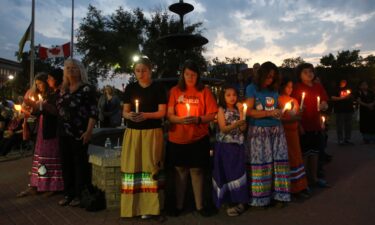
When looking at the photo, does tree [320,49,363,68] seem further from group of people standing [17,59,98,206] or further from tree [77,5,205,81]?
group of people standing [17,59,98,206]

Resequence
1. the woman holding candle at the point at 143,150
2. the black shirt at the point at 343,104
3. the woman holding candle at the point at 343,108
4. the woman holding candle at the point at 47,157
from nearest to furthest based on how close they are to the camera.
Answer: the woman holding candle at the point at 143,150
the woman holding candle at the point at 47,157
the woman holding candle at the point at 343,108
the black shirt at the point at 343,104

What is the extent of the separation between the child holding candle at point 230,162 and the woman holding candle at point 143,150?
2.62 ft

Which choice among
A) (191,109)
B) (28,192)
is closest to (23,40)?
(28,192)

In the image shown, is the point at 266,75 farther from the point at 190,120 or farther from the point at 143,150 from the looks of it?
the point at 143,150

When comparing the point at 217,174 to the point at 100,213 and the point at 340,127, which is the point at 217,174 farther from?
the point at 340,127

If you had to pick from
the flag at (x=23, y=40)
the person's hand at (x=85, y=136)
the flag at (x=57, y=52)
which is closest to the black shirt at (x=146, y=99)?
the person's hand at (x=85, y=136)

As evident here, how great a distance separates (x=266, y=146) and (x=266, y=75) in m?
Result: 0.99

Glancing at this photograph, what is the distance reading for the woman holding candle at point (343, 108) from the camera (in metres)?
9.87

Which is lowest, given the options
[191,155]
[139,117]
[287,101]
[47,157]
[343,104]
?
[47,157]

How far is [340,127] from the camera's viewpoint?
1043 centimetres

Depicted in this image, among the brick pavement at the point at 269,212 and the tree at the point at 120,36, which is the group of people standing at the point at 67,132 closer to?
the brick pavement at the point at 269,212

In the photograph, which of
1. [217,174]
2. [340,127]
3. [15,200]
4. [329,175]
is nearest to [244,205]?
[217,174]

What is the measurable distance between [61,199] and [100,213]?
110cm

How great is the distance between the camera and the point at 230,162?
425cm
